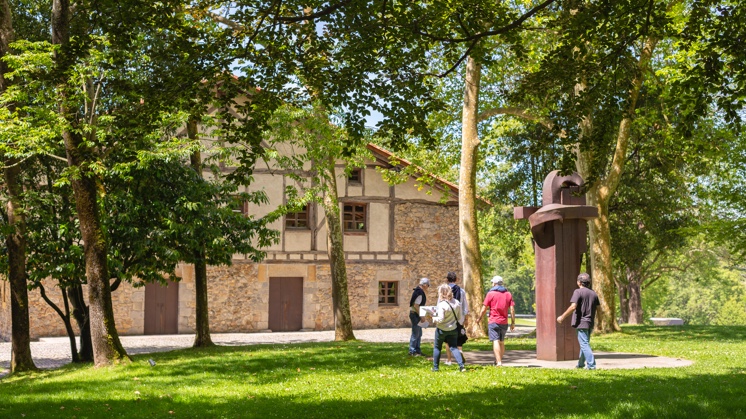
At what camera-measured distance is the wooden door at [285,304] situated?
106 feet

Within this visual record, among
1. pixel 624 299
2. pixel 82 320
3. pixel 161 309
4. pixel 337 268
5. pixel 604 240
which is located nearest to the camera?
pixel 82 320

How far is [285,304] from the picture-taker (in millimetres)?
32438

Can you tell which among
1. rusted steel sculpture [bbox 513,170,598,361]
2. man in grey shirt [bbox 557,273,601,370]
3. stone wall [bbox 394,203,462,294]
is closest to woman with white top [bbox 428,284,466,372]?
man in grey shirt [bbox 557,273,601,370]

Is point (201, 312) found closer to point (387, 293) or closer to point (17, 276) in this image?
point (17, 276)

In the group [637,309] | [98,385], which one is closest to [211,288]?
[98,385]

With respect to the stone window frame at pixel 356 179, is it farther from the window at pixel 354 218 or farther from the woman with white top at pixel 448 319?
the woman with white top at pixel 448 319

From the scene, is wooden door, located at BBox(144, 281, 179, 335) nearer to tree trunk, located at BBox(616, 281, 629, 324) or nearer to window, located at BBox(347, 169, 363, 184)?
window, located at BBox(347, 169, 363, 184)

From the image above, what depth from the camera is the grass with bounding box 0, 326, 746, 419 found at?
8.76 m

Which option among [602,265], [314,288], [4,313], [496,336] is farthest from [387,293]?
[496,336]

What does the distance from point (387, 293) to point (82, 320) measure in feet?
54.1

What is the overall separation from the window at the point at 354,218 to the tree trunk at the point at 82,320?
587 inches

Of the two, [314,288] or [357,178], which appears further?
[357,178]

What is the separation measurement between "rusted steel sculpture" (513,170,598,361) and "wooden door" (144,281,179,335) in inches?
784

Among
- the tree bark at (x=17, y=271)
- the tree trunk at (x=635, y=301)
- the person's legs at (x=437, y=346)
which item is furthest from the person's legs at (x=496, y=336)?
the tree trunk at (x=635, y=301)
